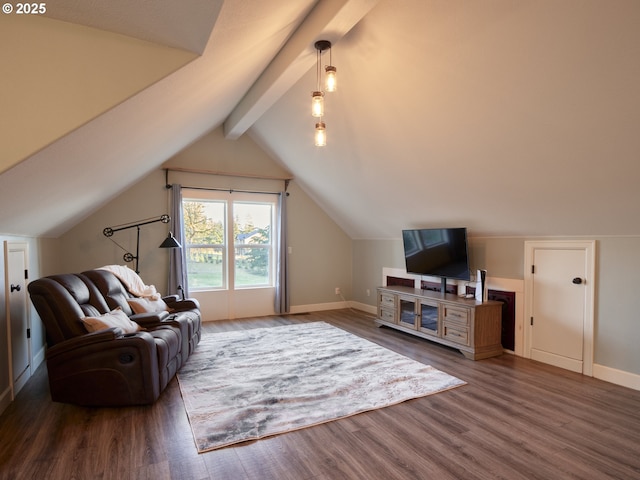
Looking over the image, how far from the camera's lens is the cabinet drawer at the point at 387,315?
197 inches

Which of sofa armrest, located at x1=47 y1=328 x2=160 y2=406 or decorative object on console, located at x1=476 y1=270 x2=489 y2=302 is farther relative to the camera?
decorative object on console, located at x1=476 y1=270 x2=489 y2=302

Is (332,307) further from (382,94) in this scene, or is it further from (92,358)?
(92,358)

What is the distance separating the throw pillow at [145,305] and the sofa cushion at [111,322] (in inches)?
16.4

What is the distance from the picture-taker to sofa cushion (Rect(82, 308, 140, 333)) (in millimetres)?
2789

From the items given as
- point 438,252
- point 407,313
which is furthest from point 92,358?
point 438,252

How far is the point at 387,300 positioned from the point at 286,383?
7.85 ft

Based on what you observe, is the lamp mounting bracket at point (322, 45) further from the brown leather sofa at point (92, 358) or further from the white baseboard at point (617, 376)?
the white baseboard at point (617, 376)

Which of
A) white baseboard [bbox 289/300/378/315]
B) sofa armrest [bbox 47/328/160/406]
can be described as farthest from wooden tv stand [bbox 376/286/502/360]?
sofa armrest [bbox 47/328/160/406]

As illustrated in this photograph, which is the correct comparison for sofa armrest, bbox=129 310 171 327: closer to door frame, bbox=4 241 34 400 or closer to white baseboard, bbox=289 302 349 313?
door frame, bbox=4 241 34 400

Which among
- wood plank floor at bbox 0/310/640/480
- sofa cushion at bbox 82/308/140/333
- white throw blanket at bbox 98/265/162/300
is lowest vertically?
wood plank floor at bbox 0/310/640/480

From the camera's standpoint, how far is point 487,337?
3895 millimetres

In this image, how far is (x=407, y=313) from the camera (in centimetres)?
479

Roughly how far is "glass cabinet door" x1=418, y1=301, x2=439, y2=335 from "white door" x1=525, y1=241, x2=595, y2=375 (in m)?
0.96

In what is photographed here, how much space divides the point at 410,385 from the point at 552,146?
224 cm
